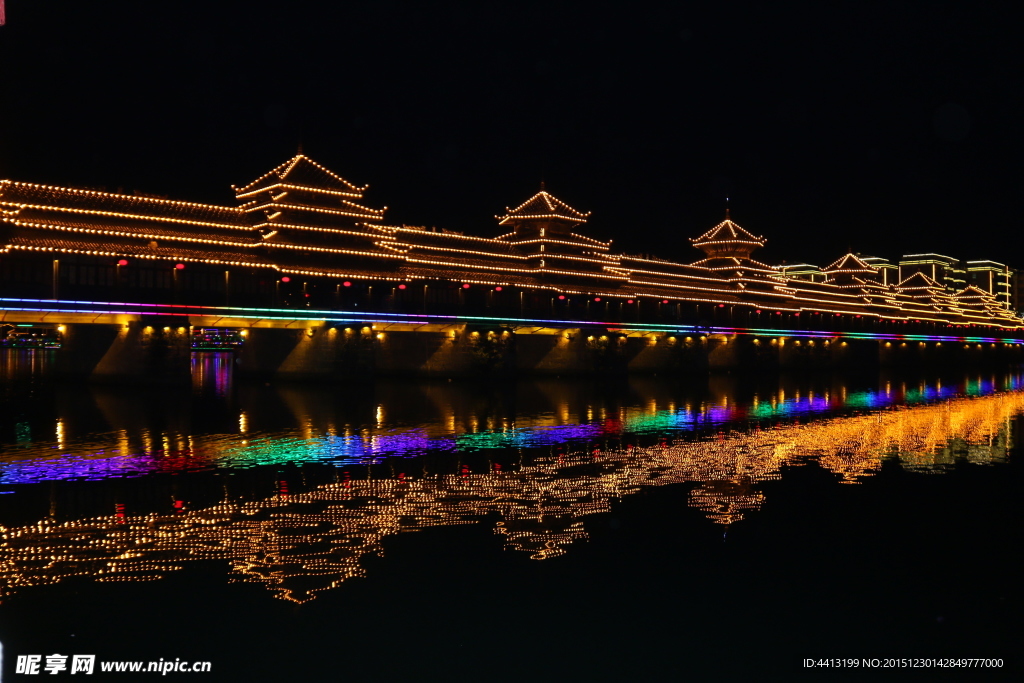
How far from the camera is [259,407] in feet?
112

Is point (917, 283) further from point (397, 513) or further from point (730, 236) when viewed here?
point (397, 513)

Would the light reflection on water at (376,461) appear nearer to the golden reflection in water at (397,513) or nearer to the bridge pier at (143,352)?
the golden reflection in water at (397,513)

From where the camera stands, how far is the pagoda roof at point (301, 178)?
4450 centimetres

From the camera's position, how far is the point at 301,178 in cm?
4497

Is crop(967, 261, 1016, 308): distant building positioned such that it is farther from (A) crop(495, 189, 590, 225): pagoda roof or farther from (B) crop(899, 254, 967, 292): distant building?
(A) crop(495, 189, 590, 225): pagoda roof

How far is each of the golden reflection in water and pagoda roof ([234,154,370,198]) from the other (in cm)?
2736

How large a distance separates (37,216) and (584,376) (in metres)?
33.2

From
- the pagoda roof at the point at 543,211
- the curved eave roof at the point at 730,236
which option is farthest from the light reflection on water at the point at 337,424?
the curved eave roof at the point at 730,236

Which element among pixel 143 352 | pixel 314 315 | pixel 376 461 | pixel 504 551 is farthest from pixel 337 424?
pixel 504 551

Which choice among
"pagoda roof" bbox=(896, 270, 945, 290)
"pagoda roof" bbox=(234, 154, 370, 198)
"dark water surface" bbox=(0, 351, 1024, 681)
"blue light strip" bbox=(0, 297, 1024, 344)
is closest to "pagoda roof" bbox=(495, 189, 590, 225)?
"blue light strip" bbox=(0, 297, 1024, 344)

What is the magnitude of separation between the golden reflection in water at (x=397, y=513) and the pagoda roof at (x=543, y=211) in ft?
117

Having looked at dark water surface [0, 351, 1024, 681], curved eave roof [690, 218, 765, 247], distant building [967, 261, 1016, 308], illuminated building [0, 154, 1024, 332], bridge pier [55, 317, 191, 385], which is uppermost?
distant building [967, 261, 1016, 308]

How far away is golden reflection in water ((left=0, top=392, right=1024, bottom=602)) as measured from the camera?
11906mm

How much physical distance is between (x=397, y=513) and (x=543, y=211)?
151 feet
